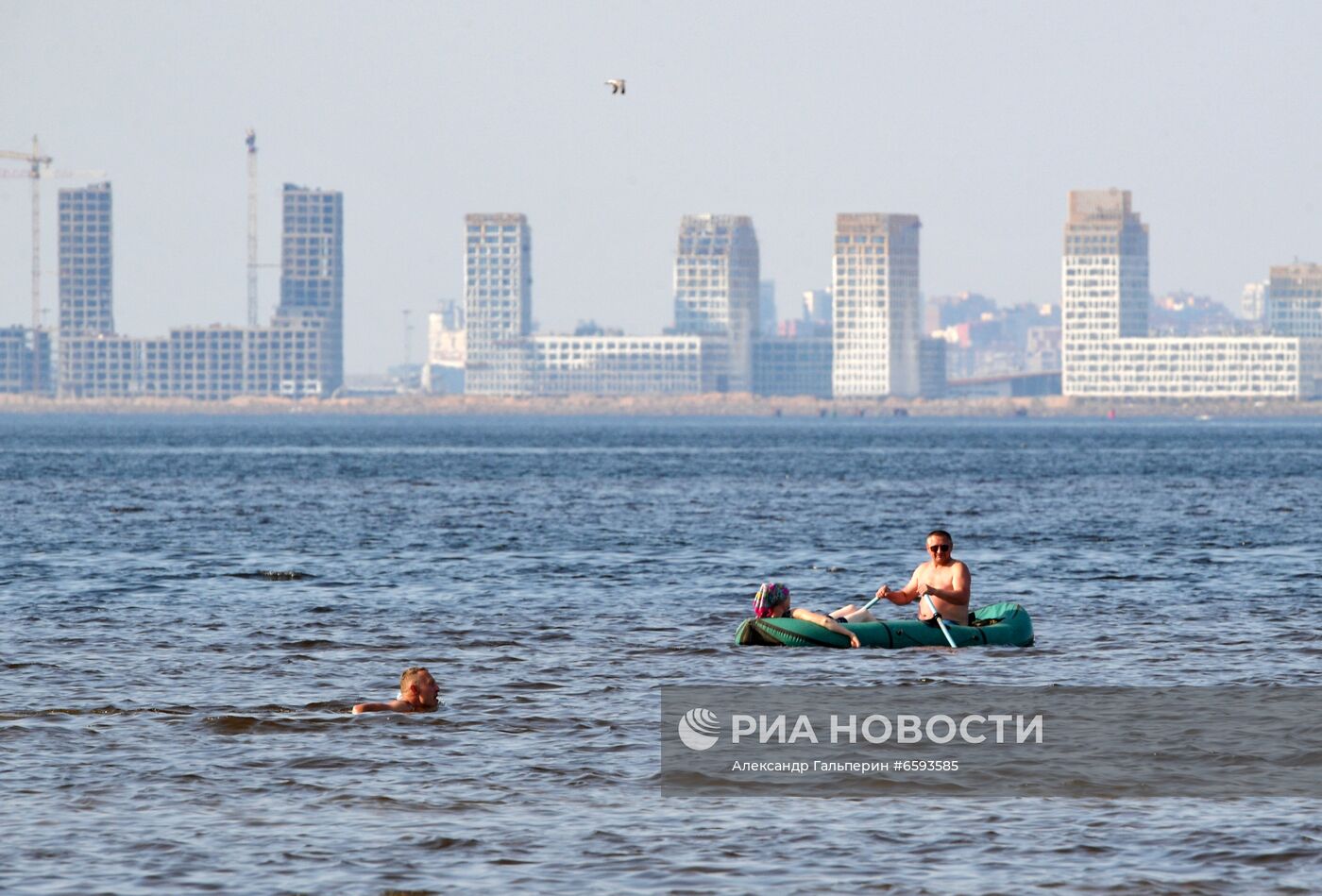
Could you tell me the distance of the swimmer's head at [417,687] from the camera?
2302 cm

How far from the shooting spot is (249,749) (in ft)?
69.3

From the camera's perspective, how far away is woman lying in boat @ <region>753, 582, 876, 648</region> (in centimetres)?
2862

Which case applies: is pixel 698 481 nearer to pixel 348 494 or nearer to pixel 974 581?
pixel 348 494

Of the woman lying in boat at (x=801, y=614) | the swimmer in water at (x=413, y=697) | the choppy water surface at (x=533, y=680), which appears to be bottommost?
the choppy water surface at (x=533, y=680)

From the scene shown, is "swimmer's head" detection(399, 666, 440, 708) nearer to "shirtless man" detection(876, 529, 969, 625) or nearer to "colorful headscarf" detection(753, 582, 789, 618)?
"colorful headscarf" detection(753, 582, 789, 618)

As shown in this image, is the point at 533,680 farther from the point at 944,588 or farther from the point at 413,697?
the point at 944,588

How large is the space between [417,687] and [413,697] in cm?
14

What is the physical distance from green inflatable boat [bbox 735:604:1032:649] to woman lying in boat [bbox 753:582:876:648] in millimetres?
80

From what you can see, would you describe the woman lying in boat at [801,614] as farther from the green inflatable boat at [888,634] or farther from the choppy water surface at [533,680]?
the choppy water surface at [533,680]

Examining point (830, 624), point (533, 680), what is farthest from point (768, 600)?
point (533, 680)

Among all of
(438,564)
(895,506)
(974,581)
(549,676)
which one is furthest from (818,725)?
(895,506)

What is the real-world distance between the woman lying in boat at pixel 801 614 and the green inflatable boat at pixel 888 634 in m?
0.08

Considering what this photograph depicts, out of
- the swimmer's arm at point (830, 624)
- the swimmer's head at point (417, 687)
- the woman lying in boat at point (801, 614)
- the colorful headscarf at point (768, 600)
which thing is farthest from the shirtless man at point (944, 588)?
the swimmer's head at point (417, 687)

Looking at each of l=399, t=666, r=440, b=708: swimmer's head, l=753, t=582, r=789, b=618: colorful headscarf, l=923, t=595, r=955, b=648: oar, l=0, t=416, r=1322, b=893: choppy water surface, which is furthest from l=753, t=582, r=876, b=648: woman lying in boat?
l=399, t=666, r=440, b=708: swimmer's head
